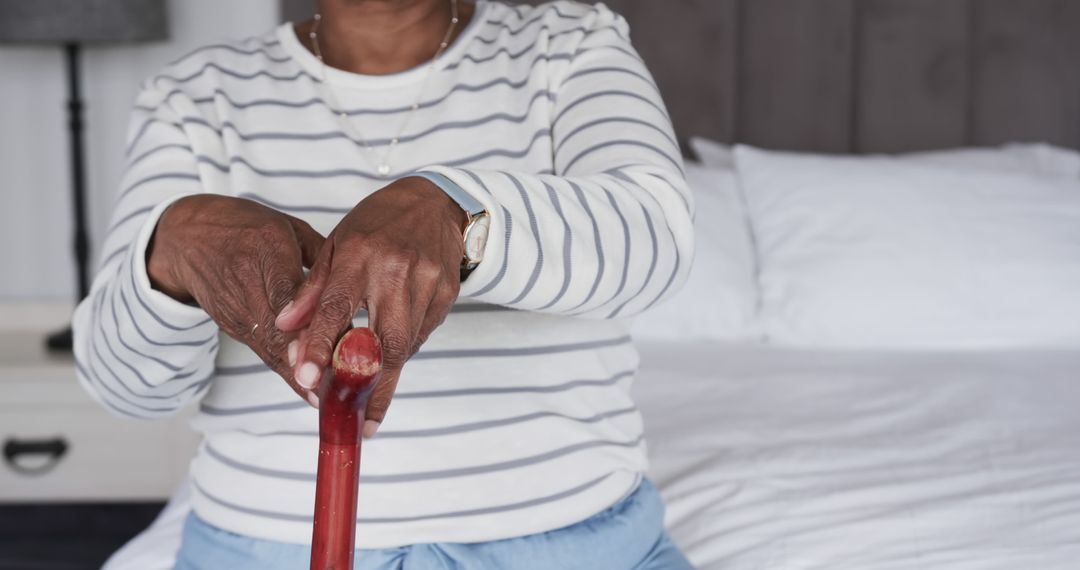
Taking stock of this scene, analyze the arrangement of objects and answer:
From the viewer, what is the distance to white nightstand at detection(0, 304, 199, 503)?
6.77 ft

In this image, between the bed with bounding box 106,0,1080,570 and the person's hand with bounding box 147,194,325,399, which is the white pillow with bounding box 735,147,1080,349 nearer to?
the bed with bounding box 106,0,1080,570

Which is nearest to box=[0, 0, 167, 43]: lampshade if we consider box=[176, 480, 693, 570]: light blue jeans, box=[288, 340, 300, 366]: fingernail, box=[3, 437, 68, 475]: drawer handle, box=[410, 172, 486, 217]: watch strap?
box=[3, 437, 68, 475]: drawer handle

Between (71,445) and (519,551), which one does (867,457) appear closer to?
(519,551)

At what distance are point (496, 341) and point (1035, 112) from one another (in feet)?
5.58

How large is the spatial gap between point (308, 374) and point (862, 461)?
947 mm

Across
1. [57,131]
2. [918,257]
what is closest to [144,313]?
[918,257]

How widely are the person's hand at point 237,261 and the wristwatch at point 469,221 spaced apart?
0.09 metres

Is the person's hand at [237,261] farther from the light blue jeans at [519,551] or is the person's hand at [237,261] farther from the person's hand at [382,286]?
the light blue jeans at [519,551]

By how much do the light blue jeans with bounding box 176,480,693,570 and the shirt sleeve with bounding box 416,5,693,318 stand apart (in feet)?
0.64

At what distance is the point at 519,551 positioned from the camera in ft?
2.76

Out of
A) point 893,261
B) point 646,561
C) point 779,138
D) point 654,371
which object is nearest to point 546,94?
point 646,561

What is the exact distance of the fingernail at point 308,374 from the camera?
1.44 feet

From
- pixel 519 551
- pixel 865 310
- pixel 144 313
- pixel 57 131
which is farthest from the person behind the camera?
pixel 57 131

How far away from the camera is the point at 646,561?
93cm
